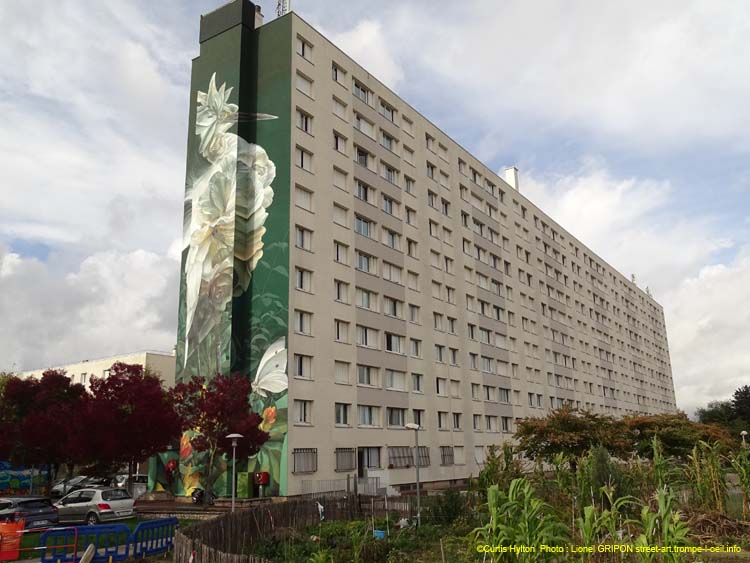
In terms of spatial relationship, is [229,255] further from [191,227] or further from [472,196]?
[472,196]

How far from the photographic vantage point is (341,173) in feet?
156

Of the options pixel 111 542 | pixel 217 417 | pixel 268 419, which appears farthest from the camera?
pixel 268 419

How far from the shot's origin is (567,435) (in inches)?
1654

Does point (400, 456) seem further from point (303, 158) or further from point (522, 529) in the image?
point (522, 529)

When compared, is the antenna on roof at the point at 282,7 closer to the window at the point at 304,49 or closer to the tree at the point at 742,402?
the window at the point at 304,49

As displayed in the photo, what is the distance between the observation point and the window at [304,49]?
45.8m

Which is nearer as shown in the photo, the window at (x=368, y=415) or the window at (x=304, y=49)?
the window at (x=368, y=415)

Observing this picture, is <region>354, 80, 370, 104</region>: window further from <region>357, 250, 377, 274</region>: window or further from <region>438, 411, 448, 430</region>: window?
<region>438, 411, 448, 430</region>: window

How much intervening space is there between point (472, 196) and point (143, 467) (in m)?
42.6

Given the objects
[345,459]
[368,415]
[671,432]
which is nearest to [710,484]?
[345,459]

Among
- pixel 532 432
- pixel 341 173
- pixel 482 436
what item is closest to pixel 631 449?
pixel 532 432

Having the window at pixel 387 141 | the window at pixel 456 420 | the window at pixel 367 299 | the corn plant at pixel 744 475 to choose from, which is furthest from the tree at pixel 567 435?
the corn plant at pixel 744 475

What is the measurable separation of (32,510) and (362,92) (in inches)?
1498

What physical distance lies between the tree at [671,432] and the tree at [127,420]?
32743mm
